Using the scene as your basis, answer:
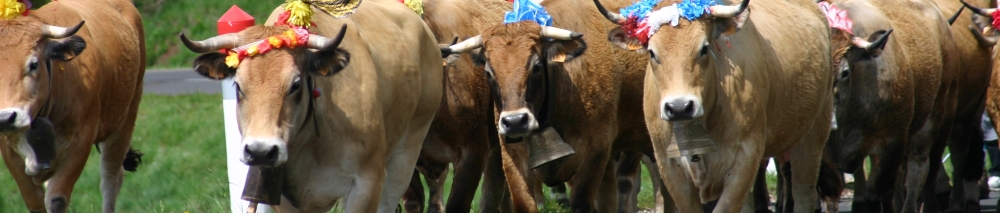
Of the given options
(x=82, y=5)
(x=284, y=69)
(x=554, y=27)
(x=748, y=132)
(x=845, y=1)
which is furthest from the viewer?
(x=845, y=1)

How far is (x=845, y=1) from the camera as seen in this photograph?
31.7ft

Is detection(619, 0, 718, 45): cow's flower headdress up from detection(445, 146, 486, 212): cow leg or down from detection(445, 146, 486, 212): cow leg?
up

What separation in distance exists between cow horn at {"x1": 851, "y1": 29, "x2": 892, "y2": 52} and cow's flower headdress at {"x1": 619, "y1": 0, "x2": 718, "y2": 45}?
1708 millimetres

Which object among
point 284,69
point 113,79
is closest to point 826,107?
point 284,69

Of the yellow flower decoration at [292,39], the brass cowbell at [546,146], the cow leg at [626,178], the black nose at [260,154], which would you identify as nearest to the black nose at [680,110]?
the brass cowbell at [546,146]

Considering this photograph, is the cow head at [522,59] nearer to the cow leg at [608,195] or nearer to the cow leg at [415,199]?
the cow leg at [608,195]

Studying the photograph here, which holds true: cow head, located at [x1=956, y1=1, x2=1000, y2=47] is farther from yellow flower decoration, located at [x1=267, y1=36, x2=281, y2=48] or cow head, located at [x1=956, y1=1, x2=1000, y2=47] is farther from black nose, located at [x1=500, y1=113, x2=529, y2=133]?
yellow flower decoration, located at [x1=267, y1=36, x2=281, y2=48]

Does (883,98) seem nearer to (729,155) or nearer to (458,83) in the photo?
(729,155)

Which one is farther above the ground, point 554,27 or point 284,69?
point 284,69

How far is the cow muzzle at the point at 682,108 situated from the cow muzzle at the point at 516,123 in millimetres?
Result: 1136

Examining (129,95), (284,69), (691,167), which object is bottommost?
(129,95)

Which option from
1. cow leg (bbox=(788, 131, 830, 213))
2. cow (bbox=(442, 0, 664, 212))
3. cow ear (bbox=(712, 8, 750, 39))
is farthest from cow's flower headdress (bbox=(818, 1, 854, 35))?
cow ear (bbox=(712, 8, 750, 39))

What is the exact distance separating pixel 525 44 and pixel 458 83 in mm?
755

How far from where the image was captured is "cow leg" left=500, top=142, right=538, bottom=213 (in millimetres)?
8375
